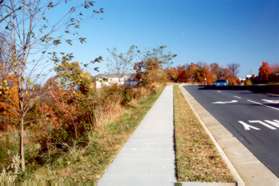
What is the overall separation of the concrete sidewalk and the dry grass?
0.19m

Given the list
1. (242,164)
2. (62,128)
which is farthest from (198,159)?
(62,128)

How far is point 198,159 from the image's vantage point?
759 centimetres

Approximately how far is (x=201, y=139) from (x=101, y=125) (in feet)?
11.8

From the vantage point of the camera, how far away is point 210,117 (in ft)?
53.6

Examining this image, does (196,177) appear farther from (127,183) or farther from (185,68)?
(185,68)

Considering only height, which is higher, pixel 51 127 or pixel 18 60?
pixel 18 60

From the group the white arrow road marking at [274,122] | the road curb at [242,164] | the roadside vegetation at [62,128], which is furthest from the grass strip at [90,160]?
the white arrow road marking at [274,122]

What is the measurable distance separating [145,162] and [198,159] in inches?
43.1

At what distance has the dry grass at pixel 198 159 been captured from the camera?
631 centimetres

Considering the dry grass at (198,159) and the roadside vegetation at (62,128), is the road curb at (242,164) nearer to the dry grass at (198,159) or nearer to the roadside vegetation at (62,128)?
the dry grass at (198,159)

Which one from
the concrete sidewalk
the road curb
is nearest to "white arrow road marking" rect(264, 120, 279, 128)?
the road curb

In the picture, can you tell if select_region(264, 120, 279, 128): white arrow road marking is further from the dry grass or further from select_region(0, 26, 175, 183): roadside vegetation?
select_region(0, 26, 175, 183): roadside vegetation

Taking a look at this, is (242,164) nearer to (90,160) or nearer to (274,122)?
(90,160)

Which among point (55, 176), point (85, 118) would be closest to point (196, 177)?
point (55, 176)
